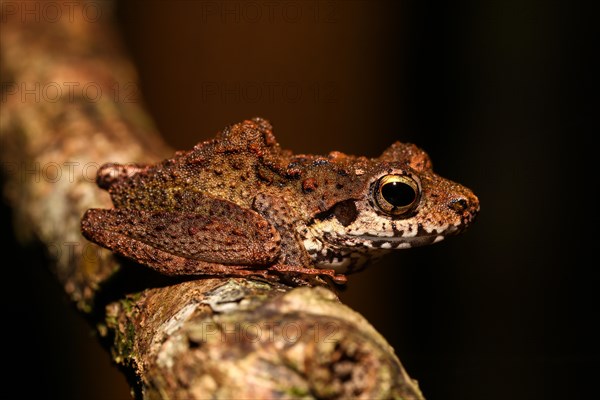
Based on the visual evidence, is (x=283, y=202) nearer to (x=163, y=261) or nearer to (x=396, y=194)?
(x=396, y=194)

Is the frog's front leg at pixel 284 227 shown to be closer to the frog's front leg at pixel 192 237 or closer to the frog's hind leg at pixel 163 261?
the frog's front leg at pixel 192 237

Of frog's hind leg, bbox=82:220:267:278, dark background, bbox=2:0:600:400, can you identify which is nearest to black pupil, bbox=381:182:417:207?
frog's hind leg, bbox=82:220:267:278

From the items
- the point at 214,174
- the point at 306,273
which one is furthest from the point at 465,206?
the point at 214,174

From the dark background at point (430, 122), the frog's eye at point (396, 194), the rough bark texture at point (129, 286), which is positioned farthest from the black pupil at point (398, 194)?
the dark background at point (430, 122)

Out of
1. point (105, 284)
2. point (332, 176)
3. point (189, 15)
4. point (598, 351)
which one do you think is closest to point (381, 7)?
point (189, 15)

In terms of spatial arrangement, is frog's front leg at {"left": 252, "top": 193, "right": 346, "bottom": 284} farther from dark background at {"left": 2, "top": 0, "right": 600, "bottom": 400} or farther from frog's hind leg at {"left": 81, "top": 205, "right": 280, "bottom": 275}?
dark background at {"left": 2, "top": 0, "right": 600, "bottom": 400}
